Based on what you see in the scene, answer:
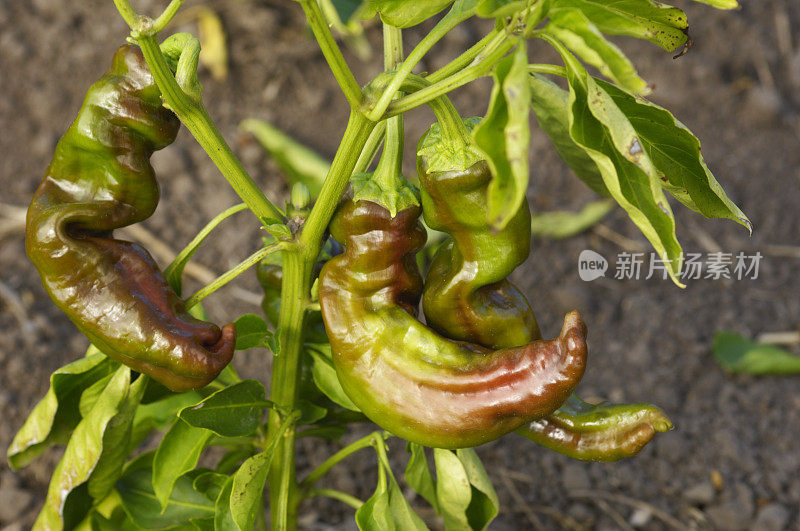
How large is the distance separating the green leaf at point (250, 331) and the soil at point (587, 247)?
0.86 m

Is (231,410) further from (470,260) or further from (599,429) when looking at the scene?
(599,429)

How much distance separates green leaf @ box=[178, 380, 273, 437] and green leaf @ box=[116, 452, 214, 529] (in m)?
0.29

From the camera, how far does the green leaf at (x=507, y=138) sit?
700mm

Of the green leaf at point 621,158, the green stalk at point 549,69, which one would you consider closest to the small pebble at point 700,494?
the green leaf at point 621,158

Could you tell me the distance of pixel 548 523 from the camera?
6.38ft

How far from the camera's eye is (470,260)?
105 cm

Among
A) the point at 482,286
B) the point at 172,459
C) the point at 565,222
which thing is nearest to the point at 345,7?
the point at 482,286

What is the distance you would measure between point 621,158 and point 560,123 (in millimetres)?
228

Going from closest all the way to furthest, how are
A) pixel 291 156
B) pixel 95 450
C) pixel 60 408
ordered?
pixel 95 450 < pixel 60 408 < pixel 291 156

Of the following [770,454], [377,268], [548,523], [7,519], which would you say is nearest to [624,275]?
[770,454]

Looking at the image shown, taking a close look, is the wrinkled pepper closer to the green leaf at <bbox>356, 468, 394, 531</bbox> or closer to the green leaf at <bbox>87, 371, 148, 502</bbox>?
the green leaf at <bbox>356, 468, 394, 531</bbox>

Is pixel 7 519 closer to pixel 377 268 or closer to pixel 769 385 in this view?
pixel 377 268

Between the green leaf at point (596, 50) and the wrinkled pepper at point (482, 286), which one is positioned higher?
the green leaf at point (596, 50)

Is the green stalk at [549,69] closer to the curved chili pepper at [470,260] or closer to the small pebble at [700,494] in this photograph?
the curved chili pepper at [470,260]
